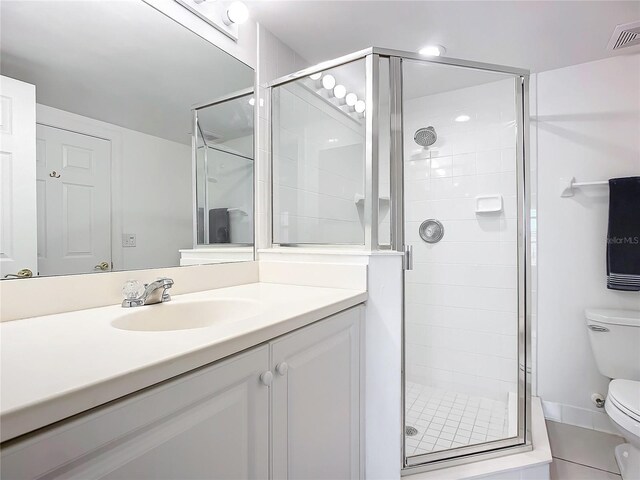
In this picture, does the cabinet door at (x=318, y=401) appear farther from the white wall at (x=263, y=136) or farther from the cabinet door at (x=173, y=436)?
the white wall at (x=263, y=136)

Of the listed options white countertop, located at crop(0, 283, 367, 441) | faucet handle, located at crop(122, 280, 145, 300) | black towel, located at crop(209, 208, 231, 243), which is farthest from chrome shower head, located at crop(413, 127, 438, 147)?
faucet handle, located at crop(122, 280, 145, 300)

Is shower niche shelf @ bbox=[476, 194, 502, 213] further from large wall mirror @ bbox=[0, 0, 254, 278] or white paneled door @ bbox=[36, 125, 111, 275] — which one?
white paneled door @ bbox=[36, 125, 111, 275]

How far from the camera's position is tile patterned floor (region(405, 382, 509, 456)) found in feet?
5.09

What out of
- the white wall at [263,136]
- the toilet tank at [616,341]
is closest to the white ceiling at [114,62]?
the white wall at [263,136]

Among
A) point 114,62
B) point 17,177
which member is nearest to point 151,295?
point 17,177

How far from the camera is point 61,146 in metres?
0.96

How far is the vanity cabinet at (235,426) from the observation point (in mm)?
467

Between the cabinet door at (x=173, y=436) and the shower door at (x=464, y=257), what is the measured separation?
97 centimetres

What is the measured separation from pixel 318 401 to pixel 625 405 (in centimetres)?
138

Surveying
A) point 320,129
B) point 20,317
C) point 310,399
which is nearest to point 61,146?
point 20,317

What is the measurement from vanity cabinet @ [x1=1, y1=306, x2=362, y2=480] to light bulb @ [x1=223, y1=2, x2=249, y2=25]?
1.36 m

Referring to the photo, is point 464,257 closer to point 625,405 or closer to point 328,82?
point 625,405

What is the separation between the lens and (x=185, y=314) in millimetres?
1124

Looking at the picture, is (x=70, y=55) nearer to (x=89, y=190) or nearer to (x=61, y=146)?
(x=61, y=146)
